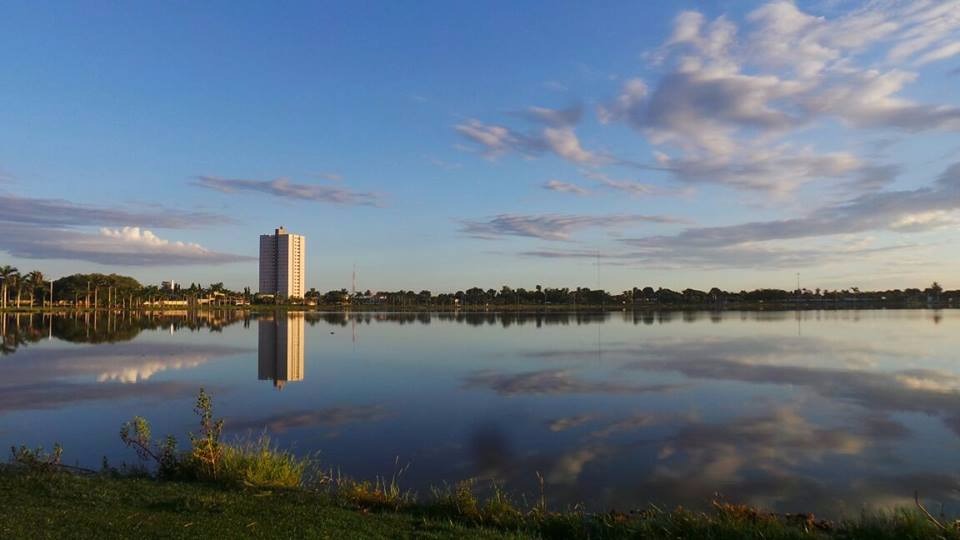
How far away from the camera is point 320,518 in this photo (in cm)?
903

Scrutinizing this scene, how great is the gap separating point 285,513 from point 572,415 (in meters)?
12.2

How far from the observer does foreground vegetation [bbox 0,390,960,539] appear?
8.42 m

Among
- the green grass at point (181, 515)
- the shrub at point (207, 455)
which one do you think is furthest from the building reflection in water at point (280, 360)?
the green grass at point (181, 515)

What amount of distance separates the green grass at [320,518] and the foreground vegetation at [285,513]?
0.05ft

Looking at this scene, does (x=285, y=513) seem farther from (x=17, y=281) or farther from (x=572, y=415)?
(x=17, y=281)

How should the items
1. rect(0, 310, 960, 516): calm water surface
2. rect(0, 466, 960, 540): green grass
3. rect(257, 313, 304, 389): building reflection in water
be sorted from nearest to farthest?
1. rect(0, 466, 960, 540): green grass
2. rect(0, 310, 960, 516): calm water surface
3. rect(257, 313, 304, 389): building reflection in water

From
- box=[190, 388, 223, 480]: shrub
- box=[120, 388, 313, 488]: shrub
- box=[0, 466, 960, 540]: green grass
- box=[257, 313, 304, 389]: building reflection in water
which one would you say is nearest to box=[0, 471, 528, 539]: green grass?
box=[0, 466, 960, 540]: green grass

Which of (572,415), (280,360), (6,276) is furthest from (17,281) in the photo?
(572,415)

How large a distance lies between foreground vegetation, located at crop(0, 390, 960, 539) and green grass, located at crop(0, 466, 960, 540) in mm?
15

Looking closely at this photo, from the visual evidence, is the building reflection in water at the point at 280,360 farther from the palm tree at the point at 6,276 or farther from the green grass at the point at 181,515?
the palm tree at the point at 6,276

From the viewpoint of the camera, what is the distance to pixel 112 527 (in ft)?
26.9

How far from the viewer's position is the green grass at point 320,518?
831 centimetres

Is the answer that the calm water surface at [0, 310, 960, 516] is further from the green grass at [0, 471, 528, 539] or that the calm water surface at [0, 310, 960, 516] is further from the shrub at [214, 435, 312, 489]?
the green grass at [0, 471, 528, 539]

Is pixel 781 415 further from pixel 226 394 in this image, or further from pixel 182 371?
pixel 182 371
